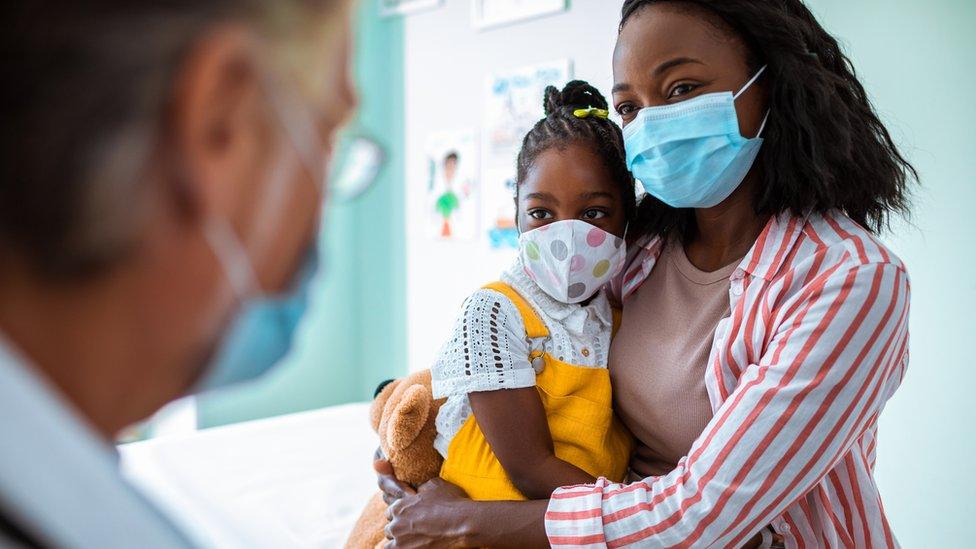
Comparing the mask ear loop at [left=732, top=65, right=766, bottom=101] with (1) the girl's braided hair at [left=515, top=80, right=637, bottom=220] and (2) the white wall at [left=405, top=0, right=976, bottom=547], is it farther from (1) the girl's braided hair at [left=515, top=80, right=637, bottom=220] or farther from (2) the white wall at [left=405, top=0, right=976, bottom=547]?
(2) the white wall at [left=405, top=0, right=976, bottom=547]

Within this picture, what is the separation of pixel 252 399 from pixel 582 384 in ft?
9.51

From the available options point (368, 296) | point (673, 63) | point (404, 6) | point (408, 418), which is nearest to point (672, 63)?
point (673, 63)

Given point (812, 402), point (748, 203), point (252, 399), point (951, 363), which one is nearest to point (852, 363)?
point (812, 402)

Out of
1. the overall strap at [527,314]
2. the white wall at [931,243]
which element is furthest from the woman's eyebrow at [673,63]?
the white wall at [931,243]

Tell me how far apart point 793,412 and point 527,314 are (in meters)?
0.47

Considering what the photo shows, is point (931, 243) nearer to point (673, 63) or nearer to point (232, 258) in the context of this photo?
point (673, 63)

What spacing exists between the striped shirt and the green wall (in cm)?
295

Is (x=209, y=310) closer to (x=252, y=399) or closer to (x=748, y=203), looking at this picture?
(x=748, y=203)

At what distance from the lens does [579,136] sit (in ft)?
4.33

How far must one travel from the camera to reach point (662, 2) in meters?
1.14

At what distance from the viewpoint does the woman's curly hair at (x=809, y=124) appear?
1069mm

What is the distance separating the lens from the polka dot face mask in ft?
4.16

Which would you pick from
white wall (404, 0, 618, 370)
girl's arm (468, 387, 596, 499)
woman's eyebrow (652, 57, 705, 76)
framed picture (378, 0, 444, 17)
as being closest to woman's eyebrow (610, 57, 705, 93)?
woman's eyebrow (652, 57, 705, 76)

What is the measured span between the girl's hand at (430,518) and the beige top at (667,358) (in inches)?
12.8
